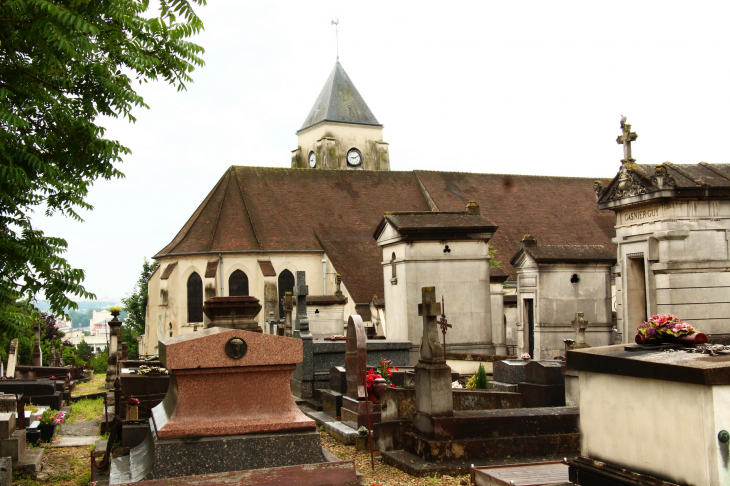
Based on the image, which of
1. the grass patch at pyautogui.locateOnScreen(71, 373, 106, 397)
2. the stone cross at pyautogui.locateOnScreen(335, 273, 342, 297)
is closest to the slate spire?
the stone cross at pyautogui.locateOnScreen(335, 273, 342, 297)

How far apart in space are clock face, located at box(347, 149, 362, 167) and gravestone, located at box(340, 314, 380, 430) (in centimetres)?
4221

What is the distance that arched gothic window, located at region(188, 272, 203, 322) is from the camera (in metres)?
35.0

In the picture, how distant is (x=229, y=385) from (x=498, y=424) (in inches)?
144

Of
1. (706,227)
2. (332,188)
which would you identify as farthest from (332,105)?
(706,227)

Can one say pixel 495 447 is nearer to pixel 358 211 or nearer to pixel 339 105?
pixel 358 211

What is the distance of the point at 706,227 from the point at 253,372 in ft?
28.7

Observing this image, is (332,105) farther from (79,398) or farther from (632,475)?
(632,475)

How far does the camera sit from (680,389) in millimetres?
4574

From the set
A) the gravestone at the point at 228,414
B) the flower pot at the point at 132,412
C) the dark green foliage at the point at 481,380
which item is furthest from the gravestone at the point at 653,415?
the flower pot at the point at 132,412

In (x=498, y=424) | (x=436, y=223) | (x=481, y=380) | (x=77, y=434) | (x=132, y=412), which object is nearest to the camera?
(x=498, y=424)

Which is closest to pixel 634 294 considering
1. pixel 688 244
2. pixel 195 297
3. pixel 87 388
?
pixel 688 244

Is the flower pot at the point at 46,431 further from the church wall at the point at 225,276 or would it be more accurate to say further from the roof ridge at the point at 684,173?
the church wall at the point at 225,276

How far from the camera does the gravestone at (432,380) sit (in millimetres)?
8438

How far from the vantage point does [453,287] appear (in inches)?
643
